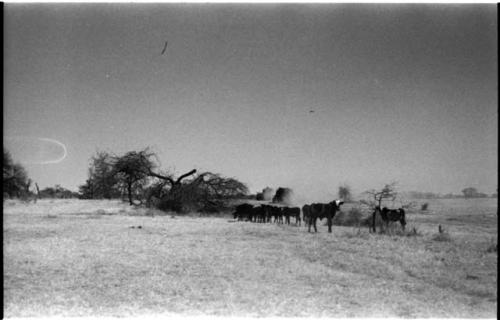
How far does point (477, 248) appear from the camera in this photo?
9.08 m

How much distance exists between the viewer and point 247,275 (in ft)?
22.3

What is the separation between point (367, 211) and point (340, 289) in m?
9.45

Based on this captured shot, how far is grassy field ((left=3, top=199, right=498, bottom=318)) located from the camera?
564 cm

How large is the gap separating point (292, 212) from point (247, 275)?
8892mm

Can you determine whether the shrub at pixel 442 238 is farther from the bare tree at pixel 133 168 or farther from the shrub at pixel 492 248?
the bare tree at pixel 133 168

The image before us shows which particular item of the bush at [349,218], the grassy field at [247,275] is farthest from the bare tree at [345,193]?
the grassy field at [247,275]

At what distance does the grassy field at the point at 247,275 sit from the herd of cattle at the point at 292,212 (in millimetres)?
1763

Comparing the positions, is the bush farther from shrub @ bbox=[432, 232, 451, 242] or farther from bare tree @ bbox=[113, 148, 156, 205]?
bare tree @ bbox=[113, 148, 156, 205]

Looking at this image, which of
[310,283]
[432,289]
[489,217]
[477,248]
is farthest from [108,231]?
[489,217]

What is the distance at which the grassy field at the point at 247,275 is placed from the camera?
564 cm

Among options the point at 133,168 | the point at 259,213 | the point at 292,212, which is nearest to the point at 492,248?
the point at 292,212

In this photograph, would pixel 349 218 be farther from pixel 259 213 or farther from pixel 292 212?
pixel 259 213

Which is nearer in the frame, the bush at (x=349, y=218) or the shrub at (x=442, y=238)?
the shrub at (x=442, y=238)

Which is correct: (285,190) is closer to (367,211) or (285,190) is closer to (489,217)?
(367,211)
